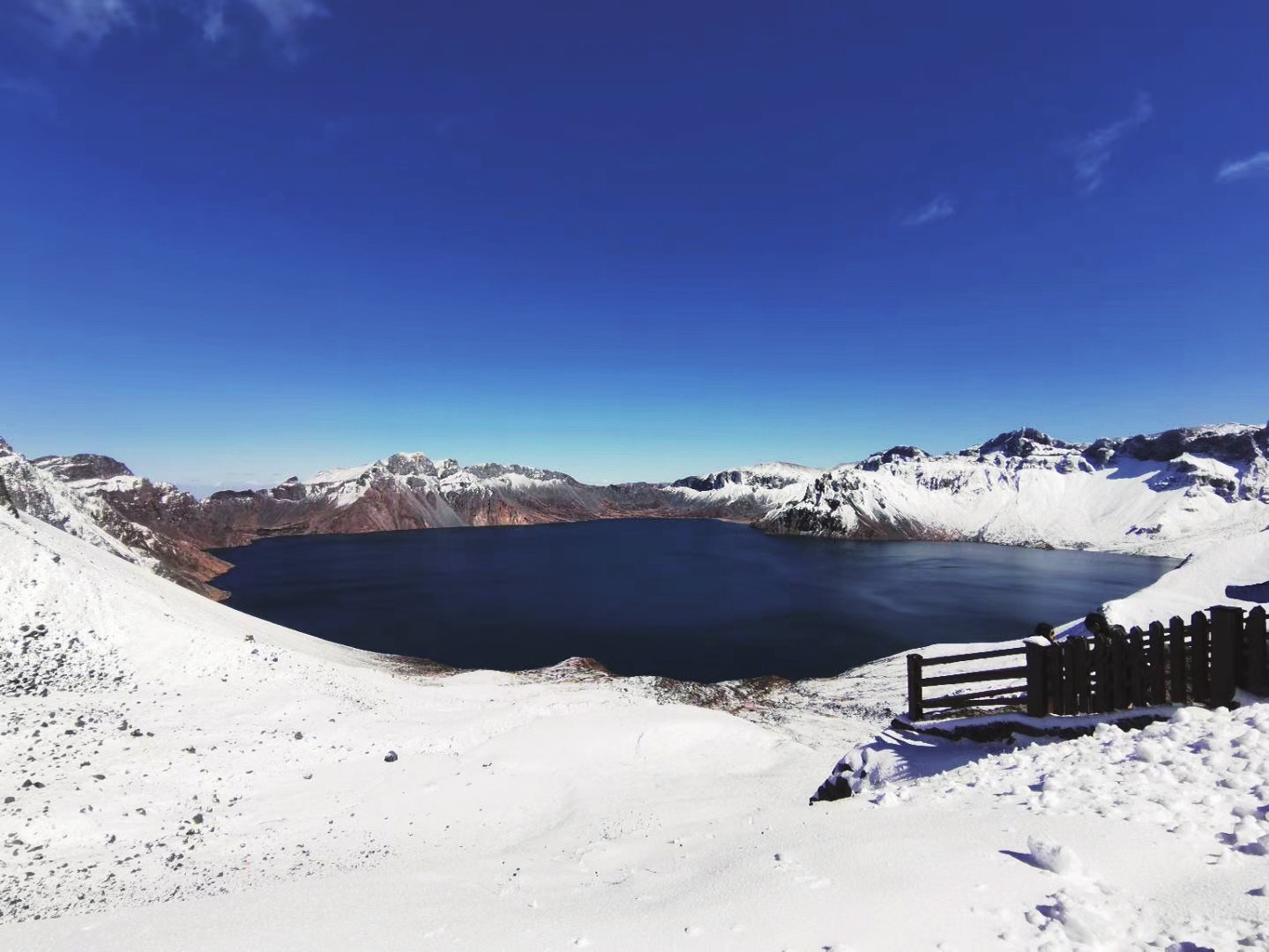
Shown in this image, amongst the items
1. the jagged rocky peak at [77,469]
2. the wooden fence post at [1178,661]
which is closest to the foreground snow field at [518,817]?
the wooden fence post at [1178,661]

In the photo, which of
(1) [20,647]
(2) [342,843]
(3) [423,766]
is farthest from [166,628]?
(2) [342,843]

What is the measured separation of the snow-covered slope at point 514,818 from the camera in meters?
5.45

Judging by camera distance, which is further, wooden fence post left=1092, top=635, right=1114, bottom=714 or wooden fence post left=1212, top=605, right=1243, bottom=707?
wooden fence post left=1092, top=635, right=1114, bottom=714

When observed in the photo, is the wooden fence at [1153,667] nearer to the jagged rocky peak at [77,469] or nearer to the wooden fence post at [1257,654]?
the wooden fence post at [1257,654]

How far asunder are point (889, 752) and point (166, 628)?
2662 centimetres

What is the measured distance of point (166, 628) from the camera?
75.2 feet

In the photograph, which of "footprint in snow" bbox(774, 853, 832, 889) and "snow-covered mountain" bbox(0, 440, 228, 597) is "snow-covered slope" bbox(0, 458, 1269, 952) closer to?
"footprint in snow" bbox(774, 853, 832, 889)

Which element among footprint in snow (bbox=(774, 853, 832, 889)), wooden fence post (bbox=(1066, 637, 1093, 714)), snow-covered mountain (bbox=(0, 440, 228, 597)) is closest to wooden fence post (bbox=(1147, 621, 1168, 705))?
wooden fence post (bbox=(1066, 637, 1093, 714))

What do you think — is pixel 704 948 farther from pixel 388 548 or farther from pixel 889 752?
pixel 388 548

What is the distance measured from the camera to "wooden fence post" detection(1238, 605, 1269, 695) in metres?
9.26

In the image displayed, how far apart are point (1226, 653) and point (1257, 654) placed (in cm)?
41

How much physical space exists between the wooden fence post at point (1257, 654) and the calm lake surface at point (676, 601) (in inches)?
1827

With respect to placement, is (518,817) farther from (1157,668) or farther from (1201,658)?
(1201,658)

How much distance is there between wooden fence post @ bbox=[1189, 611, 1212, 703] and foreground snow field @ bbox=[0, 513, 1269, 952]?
91 centimetres
